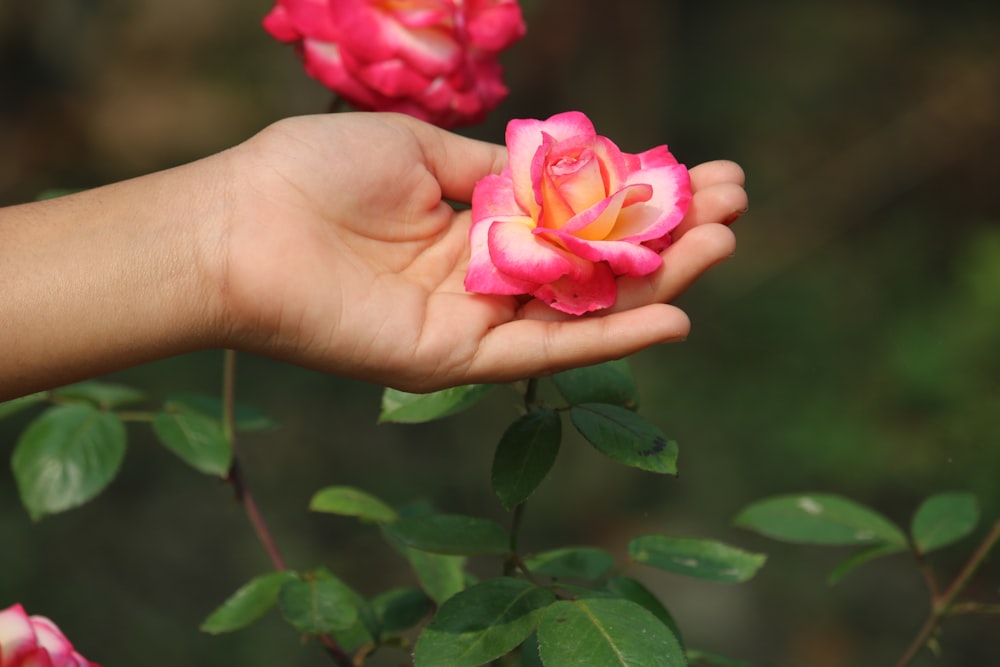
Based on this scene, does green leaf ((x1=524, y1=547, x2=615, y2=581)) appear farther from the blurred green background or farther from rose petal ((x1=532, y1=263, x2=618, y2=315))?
the blurred green background

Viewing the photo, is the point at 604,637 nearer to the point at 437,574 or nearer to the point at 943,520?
the point at 437,574

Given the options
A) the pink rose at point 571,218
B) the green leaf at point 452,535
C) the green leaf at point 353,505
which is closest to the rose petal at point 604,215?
the pink rose at point 571,218

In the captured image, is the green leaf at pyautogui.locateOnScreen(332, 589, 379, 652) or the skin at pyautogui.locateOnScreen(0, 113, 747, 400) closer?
the skin at pyautogui.locateOnScreen(0, 113, 747, 400)

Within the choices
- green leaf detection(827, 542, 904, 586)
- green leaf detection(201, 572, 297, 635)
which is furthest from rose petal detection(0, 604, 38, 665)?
green leaf detection(827, 542, 904, 586)

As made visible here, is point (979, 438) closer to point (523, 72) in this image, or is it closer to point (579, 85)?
point (579, 85)

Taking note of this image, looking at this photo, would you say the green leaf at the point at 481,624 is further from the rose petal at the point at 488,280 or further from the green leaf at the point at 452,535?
the rose petal at the point at 488,280
